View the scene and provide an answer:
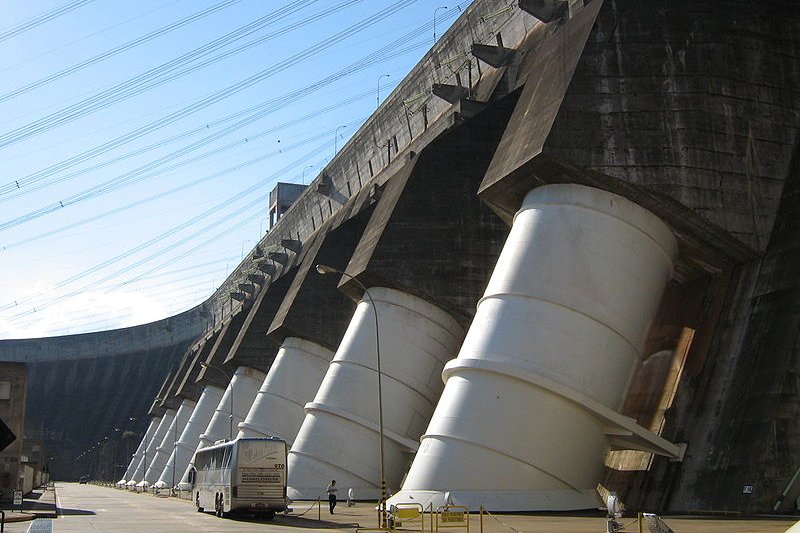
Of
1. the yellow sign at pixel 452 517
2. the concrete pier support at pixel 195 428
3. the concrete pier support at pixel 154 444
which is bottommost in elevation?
the concrete pier support at pixel 154 444

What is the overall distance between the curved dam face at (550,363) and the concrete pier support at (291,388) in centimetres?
2445

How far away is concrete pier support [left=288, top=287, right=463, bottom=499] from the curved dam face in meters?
11.2

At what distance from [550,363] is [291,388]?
28.3 metres

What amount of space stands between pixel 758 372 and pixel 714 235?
4.29 meters

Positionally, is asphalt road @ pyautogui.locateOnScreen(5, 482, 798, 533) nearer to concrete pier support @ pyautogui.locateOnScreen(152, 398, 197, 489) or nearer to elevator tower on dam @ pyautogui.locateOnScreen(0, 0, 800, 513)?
elevator tower on dam @ pyautogui.locateOnScreen(0, 0, 800, 513)

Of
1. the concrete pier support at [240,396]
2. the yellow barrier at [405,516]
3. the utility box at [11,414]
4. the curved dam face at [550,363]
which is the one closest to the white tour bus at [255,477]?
the curved dam face at [550,363]

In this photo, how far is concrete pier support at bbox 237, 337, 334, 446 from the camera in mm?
52031

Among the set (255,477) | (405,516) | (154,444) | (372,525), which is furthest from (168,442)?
(405,516)

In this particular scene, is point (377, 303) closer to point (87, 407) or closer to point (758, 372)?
point (758, 372)

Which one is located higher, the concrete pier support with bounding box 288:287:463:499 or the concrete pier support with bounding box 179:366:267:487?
the concrete pier support with bounding box 288:287:463:499

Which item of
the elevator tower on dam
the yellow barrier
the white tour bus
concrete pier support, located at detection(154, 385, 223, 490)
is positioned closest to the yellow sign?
the yellow barrier

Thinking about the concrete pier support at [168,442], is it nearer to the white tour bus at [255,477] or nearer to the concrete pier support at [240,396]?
the concrete pier support at [240,396]

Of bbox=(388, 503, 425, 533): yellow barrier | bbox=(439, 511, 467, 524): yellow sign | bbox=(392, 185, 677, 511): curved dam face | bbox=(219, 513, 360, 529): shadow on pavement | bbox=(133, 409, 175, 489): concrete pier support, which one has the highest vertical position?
bbox=(392, 185, 677, 511): curved dam face

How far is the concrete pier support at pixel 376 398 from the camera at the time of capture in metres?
39.2
